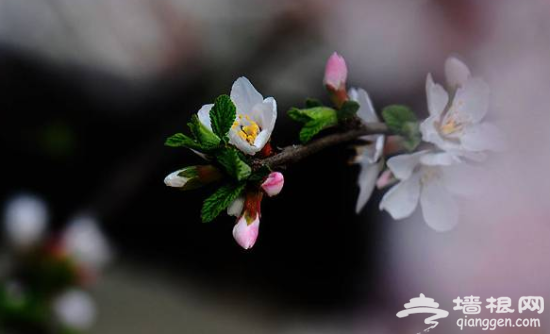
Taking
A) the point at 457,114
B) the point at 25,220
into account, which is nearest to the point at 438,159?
the point at 457,114

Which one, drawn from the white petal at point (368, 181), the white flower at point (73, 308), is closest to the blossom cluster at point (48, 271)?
the white flower at point (73, 308)

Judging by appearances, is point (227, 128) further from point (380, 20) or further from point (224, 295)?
point (224, 295)

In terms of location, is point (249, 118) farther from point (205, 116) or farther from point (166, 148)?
point (166, 148)

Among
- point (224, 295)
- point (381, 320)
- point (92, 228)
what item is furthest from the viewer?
point (224, 295)

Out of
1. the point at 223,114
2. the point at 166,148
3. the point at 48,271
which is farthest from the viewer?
the point at 166,148

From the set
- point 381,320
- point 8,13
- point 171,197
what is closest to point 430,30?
point 381,320

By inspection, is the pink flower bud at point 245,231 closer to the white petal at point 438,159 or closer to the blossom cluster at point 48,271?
the white petal at point 438,159

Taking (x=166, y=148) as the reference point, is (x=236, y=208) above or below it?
below
